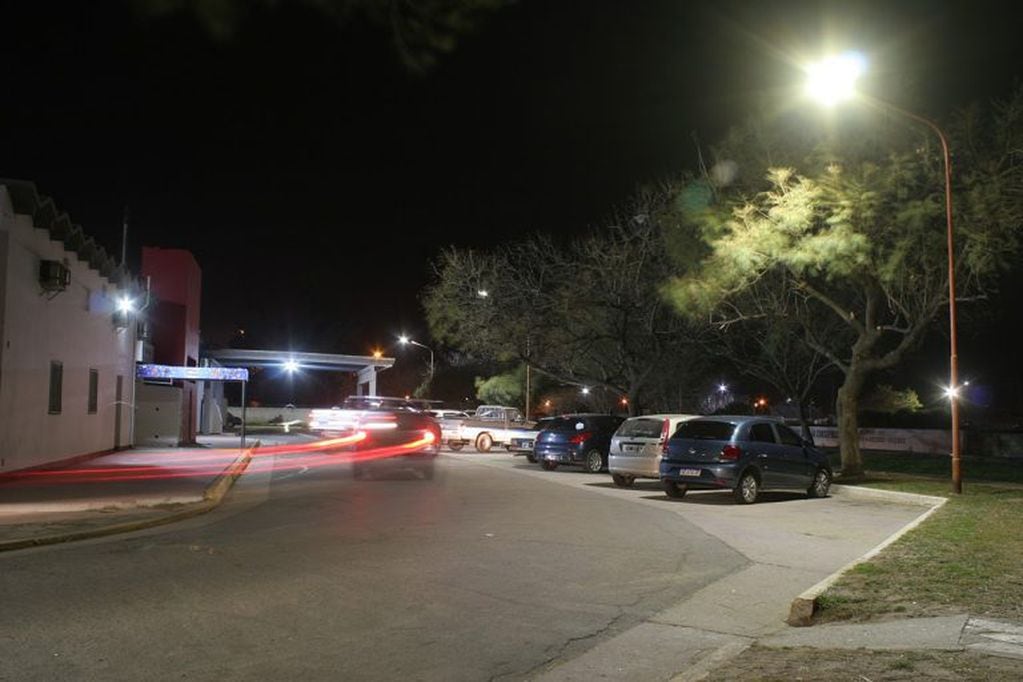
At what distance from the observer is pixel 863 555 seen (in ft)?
34.5

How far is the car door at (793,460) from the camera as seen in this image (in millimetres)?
17078

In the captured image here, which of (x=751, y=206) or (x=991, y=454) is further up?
(x=751, y=206)

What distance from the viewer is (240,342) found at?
87.5 m

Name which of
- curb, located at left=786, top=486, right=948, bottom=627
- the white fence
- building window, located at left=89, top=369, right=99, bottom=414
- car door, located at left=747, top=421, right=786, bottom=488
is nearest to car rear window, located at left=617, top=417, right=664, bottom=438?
car door, located at left=747, top=421, right=786, bottom=488

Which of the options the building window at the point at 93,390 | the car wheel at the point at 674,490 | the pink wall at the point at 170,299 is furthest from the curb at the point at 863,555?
the pink wall at the point at 170,299

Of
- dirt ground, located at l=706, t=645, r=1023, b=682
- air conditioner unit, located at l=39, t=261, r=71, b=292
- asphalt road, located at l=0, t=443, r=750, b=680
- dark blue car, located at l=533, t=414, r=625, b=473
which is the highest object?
air conditioner unit, located at l=39, t=261, r=71, b=292

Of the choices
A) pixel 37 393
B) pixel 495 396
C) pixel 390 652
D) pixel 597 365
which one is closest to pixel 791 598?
pixel 390 652

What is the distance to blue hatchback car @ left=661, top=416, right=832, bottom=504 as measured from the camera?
52.6ft

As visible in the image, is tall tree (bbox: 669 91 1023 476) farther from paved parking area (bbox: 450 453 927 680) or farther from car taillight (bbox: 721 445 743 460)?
car taillight (bbox: 721 445 743 460)

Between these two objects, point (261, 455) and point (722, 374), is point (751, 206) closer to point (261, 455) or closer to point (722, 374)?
point (261, 455)

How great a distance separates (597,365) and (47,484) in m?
24.0

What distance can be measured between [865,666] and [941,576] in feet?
11.1

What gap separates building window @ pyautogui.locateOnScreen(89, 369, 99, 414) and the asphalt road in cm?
1385

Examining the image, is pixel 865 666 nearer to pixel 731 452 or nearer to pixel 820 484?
pixel 731 452
